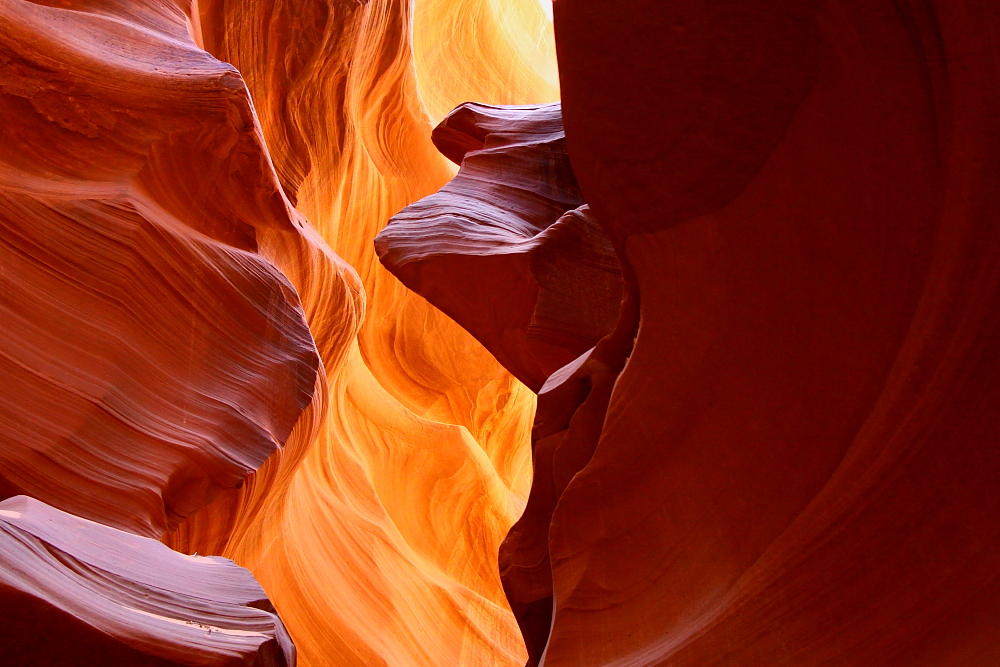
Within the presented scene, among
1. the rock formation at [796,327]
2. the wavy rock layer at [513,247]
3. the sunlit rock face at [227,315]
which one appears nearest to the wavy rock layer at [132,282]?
the sunlit rock face at [227,315]

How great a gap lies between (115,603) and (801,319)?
185cm

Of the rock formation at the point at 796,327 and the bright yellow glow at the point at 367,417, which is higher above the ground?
the rock formation at the point at 796,327

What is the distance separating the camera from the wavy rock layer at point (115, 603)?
2.07 meters

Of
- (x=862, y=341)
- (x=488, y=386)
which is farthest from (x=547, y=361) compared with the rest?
(x=488, y=386)

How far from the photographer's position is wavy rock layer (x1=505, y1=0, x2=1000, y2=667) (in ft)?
5.83

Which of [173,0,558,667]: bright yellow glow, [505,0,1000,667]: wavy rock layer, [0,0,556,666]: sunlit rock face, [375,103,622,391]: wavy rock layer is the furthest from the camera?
[173,0,558,667]: bright yellow glow

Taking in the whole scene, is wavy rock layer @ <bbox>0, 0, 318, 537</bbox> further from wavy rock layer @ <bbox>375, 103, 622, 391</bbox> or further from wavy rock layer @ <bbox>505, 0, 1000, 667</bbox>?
wavy rock layer @ <bbox>505, 0, 1000, 667</bbox>

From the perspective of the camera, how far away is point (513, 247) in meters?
4.09

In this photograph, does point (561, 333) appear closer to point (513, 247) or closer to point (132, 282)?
point (513, 247)

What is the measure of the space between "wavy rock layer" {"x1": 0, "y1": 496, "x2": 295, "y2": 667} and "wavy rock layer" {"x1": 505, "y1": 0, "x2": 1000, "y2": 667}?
0.92m

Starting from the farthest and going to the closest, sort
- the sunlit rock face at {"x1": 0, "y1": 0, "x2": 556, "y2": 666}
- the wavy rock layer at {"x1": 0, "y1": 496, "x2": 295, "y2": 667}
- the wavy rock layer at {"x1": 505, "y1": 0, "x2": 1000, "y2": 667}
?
1. the sunlit rock face at {"x1": 0, "y1": 0, "x2": 556, "y2": 666}
2. the wavy rock layer at {"x1": 0, "y1": 496, "x2": 295, "y2": 667}
3. the wavy rock layer at {"x1": 505, "y1": 0, "x2": 1000, "y2": 667}

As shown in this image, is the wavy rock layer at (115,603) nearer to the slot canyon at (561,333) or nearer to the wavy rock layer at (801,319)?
the slot canyon at (561,333)

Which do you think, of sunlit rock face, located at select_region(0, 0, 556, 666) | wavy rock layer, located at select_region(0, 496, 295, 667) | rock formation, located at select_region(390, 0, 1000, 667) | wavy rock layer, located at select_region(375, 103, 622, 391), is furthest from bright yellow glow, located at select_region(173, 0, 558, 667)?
rock formation, located at select_region(390, 0, 1000, 667)

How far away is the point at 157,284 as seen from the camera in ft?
11.7
